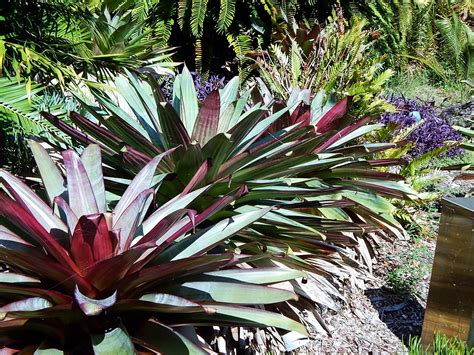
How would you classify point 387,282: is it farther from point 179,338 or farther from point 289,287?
point 179,338

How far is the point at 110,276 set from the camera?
6.53 feet

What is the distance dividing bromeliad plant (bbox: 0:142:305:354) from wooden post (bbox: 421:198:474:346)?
1.10 meters

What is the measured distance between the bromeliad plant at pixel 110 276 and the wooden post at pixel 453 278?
3.60ft

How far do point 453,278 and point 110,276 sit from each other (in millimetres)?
1843

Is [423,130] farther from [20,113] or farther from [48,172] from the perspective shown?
[48,172]

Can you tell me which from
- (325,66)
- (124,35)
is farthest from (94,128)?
(325,66)

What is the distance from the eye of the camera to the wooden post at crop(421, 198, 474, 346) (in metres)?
2.97

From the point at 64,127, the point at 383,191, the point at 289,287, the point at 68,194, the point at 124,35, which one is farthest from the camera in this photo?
the point at 124,35

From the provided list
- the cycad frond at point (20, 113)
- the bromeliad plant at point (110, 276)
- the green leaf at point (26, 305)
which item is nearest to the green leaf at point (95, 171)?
the bromeliad plant at point (110, 276)

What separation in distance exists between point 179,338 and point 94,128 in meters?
1.41

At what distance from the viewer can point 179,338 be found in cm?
206

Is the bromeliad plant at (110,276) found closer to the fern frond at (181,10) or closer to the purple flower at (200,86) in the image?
the purple flower at (200,86)

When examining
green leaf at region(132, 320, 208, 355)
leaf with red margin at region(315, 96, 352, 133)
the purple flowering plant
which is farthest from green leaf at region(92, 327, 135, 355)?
the purple flowering plant

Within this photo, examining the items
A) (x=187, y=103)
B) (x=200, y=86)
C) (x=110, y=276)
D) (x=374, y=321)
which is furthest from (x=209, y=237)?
(x=200, y=86)
